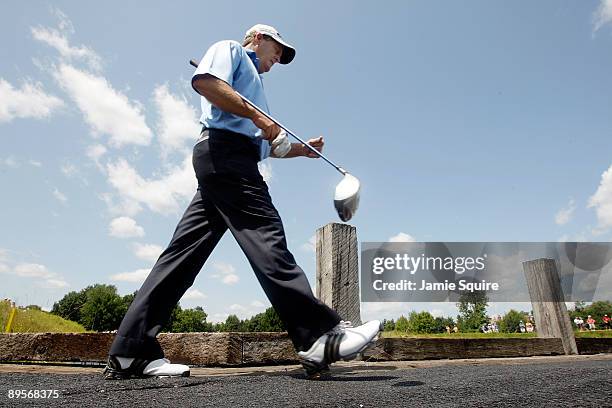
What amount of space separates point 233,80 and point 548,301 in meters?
5.32

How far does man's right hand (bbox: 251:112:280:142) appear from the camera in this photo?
3.12 metres

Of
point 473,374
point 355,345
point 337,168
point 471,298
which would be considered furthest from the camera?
point 471,298

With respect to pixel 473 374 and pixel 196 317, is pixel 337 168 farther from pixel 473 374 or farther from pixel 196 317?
pixel 196 317

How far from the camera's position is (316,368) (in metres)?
3.03

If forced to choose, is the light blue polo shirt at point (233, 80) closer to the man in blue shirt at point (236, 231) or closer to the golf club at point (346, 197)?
the man in blue shirt at point (236, 231)

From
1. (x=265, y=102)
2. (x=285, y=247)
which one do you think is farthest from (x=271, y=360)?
(x=265, y=102)

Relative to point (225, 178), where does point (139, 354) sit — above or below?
below

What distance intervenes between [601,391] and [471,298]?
86057 millimetres

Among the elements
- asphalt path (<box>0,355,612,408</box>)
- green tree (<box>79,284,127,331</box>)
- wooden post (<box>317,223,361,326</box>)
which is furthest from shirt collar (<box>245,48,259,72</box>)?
green tree (<box>79,284,127,331</box>)

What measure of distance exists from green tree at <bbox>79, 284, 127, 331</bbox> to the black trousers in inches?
2674

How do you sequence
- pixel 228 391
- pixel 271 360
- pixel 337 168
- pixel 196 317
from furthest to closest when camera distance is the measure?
pixel 196 317 < pixel 271 360 < pixel 337 168 < pixel 228 391

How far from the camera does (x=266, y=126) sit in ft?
10.2

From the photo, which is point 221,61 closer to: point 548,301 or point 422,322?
point 548,301

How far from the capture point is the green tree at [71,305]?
237ft
